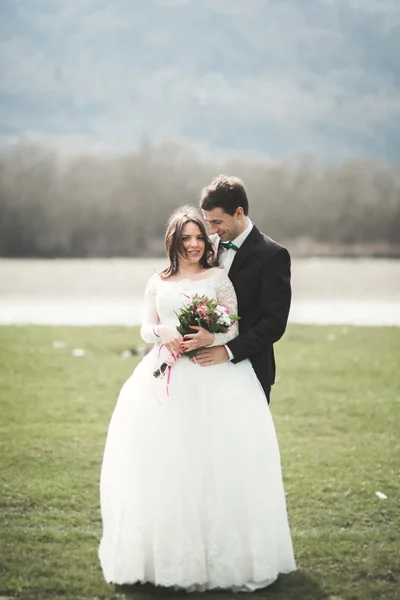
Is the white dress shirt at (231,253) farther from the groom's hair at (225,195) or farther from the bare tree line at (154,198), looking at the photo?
the bare tree line at (154,198)

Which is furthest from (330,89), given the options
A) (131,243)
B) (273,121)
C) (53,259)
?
(53,259)

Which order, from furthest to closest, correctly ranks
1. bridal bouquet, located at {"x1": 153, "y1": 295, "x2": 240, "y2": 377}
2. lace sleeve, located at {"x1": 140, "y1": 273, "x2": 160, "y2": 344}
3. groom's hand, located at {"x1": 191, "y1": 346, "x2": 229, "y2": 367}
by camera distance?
lace sleeve, located at {"x1": 140, "y1": 273, "x2": 160, "y2": 344} < groom's hand, located at {"x1": 191, "y1": 346, "x2": 229, "y2": 367} < bridal bouquet, located at {"x1": 153, "y1": 295, "x2": 240, "y2": 377}

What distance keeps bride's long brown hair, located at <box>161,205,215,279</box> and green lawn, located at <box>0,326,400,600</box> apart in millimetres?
1639

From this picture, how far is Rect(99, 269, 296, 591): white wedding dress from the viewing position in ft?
11.9

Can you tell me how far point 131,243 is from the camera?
87.1 feet

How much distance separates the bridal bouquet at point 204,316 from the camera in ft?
11.9

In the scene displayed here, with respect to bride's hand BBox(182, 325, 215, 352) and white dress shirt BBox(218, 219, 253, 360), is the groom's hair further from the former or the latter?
bride's hand BBox(182, 325, 215, 352)

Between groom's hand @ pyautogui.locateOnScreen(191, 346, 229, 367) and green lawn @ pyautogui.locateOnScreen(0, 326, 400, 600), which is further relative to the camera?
green lawn @ pyautogui.locateOnScreen(0, 326, 400, 600)

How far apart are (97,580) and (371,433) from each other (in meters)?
3.75

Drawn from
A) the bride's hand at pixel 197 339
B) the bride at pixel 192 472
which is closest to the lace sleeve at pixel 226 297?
the bride at pixel 192 472

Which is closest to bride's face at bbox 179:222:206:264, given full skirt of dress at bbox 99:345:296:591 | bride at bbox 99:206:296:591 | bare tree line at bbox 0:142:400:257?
bride at bbox 99:206:296:591

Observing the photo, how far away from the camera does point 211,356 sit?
3.77 metres

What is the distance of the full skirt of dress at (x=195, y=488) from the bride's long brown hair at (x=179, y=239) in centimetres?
51

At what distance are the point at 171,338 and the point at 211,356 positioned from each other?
8.7 inches
